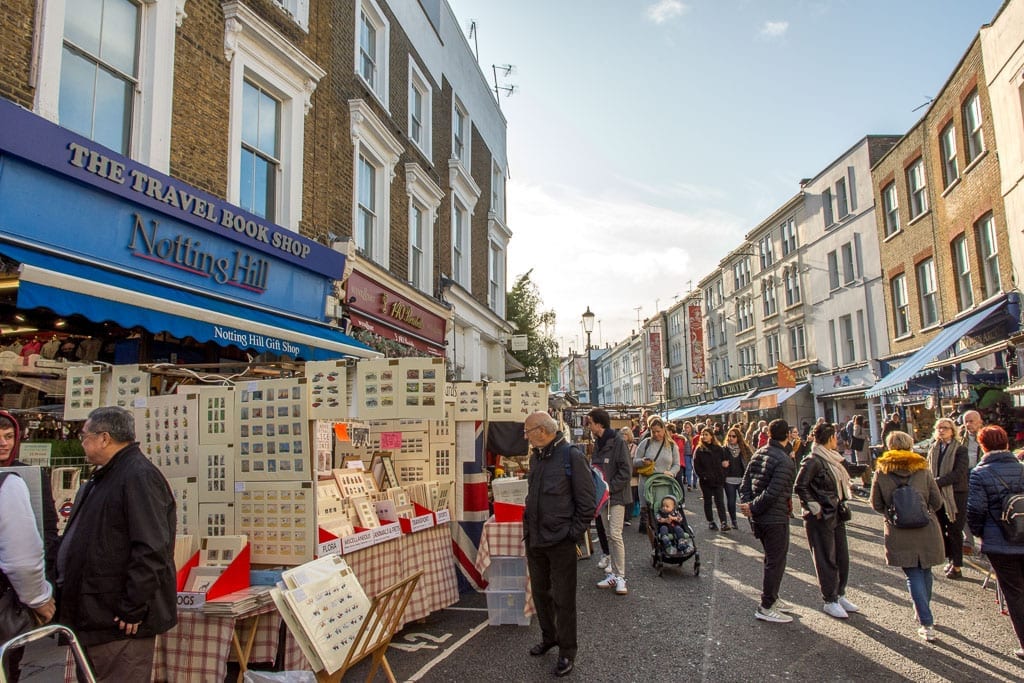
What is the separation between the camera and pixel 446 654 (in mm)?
5617

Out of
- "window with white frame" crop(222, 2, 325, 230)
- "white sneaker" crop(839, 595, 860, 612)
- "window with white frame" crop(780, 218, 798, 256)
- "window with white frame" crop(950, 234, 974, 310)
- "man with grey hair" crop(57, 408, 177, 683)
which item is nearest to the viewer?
"man with grey hair" crop(57, 408, 177, 683)

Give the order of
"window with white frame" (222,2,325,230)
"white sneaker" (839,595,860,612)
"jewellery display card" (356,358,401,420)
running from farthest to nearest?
"window with white frame" (222,2,325,230)
"white sneaker" (839,595,860,612)
"jewellery display card" (356,358,401,420)

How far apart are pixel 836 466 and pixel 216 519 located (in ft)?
18.7

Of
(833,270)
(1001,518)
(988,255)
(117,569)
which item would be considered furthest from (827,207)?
(117,569)

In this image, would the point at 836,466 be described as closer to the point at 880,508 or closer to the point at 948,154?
the point at 880,508

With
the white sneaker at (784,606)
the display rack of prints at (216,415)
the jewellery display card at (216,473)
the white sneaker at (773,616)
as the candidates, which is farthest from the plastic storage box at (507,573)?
the display rack of prints at (216,415)

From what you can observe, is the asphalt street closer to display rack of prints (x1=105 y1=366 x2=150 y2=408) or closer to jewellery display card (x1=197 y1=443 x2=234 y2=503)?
jewellery display card (x1=197 y1=443 x2=234 y2=503)

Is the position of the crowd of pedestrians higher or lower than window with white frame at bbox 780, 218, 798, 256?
lower

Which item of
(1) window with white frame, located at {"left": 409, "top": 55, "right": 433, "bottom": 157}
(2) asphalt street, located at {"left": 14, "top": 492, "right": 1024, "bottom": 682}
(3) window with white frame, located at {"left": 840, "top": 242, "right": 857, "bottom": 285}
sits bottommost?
(2) asphalt street, located at {"left": 14, "top": 492, "right": 1024, "bottom": 682}

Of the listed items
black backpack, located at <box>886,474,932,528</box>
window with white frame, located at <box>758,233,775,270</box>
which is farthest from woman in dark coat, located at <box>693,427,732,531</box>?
window with white frame, located at <box>758,233,775,270</box>

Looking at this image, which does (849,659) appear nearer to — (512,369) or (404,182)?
(404,182)

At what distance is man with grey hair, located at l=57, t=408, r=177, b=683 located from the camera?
10.8 ft

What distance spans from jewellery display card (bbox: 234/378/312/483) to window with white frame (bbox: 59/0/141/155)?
4.26 m

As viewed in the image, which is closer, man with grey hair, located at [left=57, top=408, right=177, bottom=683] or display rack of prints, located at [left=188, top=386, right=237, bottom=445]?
man with grey hair, located at [left=57, top=408, right=177, bottom=683]
